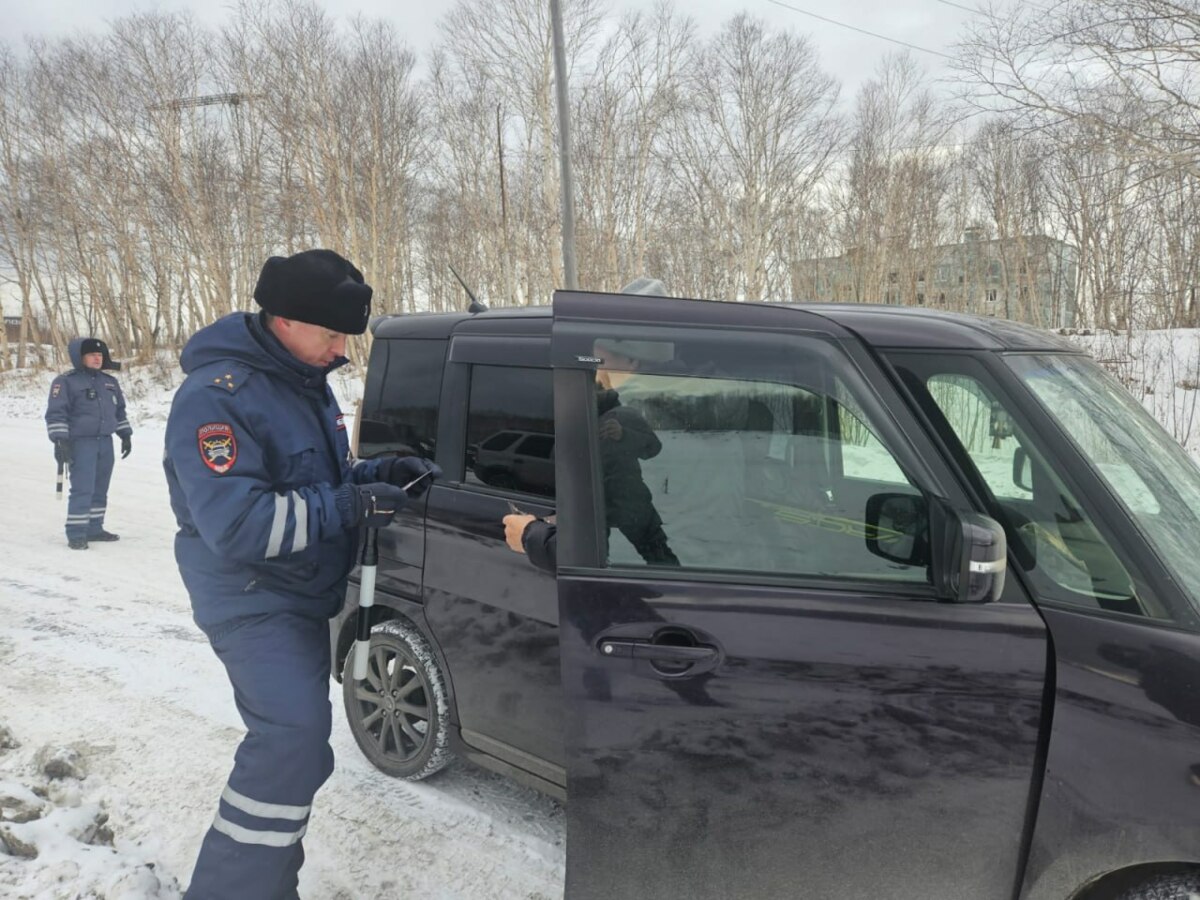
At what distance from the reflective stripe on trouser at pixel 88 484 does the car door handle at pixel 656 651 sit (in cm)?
682

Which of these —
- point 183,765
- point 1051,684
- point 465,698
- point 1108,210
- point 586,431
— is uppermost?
point 1108,210

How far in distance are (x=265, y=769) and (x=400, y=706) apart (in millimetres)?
1037

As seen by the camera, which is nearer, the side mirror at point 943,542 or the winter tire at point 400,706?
the side mirror at point 943,542

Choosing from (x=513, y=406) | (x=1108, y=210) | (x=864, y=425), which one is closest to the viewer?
(x=864, y=425)

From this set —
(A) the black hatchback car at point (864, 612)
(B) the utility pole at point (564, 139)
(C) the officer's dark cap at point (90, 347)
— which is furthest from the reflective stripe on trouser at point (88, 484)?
(A) the black hatchback car at point (864, 612)

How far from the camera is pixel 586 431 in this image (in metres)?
1.86

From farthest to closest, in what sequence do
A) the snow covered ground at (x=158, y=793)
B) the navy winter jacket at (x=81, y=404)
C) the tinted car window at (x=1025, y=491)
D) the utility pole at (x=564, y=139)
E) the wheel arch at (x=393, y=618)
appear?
the utility pole at (x=564, y=139)
the navy winter jacket at (x=81, y=404)
the wheel arch at (x=393, y=618)
the snow covered ground at (x=158, y=793)
the tinted car window at (x=1025, y=491)

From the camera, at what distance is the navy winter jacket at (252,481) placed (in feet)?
6.51

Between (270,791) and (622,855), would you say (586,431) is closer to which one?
(622,855)

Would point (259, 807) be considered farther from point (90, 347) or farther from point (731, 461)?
point (90, 347)

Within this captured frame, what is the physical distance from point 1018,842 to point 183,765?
3161 millimetres

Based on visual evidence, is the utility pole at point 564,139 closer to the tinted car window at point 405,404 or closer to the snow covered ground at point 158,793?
the snow covered ground at point 158,793

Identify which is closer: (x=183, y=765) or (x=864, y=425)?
(x=864, y=425)

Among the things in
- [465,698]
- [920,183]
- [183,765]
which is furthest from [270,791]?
[920,183]
